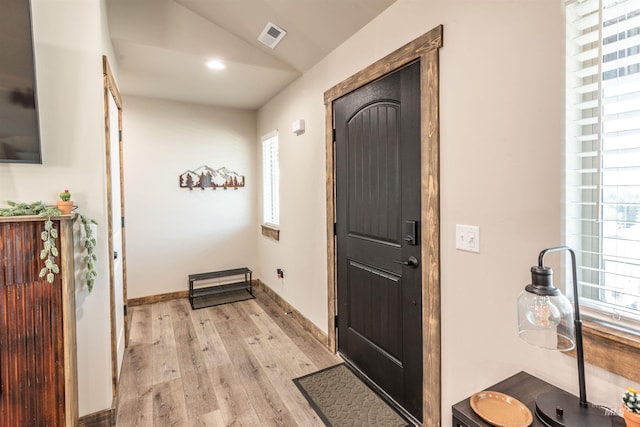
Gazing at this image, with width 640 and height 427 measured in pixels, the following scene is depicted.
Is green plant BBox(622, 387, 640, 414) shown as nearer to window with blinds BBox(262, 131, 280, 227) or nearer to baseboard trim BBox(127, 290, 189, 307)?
window with blinds BBox(262, 131, 280, 227)

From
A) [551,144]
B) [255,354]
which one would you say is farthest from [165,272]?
[551,144]

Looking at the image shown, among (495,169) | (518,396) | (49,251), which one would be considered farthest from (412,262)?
(49,251)

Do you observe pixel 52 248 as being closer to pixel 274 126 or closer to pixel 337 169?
pixel 337 169

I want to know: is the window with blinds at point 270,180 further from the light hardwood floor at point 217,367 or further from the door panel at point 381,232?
the door panel at point 381,232

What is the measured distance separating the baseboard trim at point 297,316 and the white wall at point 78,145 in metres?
1.62

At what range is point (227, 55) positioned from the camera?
290 centimetres

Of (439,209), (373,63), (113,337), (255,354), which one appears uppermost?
A: (373,63)

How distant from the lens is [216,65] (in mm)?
3010

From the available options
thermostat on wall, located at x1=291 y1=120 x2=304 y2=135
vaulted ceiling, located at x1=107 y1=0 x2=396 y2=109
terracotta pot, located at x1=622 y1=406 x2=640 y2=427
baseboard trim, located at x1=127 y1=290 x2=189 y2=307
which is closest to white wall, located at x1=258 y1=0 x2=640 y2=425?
terracotta pot, located at x1=622 y1=406 x2=640 y2=427

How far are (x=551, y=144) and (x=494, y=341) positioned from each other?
0.89 m

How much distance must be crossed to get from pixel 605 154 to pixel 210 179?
157 inches

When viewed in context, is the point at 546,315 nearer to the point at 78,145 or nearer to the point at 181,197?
the point at 78,145

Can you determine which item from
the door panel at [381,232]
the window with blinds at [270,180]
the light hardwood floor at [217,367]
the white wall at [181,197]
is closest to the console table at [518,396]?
the door panel at [381,232]

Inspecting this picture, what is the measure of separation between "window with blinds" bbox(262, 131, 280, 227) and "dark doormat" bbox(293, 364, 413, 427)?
6.48 ft
